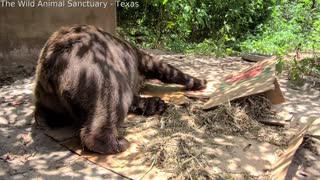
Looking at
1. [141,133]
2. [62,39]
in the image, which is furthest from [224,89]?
[62,39]

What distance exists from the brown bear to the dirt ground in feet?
0.66

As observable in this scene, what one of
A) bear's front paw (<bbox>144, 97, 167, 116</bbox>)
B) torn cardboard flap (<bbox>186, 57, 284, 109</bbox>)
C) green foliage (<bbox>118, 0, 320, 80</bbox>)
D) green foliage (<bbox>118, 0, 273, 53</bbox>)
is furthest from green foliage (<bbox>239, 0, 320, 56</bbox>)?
bear's front paw (<bbox>144, 97, 167, 116</bbox>)

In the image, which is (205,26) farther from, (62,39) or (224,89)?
(62,39)

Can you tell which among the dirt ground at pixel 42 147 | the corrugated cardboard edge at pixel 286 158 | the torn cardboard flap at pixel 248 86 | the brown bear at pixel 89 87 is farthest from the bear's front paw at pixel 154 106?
the corrugated cardboard edge at pixel 286 158

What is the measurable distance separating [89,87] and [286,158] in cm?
161

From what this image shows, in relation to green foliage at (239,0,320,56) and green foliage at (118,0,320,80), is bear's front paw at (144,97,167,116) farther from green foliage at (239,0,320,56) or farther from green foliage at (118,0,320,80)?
green foliage at (239,0,320,56)

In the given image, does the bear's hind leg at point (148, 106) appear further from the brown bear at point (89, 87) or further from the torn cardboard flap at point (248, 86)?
the torn cardboard flap at point (248, 86)

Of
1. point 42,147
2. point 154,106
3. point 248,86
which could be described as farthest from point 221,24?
point 42,147

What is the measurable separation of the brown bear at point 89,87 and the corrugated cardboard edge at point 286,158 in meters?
1.16

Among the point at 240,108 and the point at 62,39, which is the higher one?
the point at 62,39

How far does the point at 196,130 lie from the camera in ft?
12.1

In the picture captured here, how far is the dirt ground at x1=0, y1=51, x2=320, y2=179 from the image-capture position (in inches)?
120

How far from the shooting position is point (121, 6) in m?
9.82

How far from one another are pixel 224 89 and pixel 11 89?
2558 millimetres
